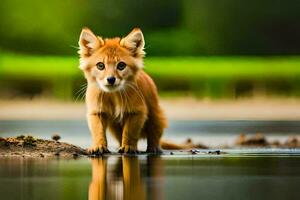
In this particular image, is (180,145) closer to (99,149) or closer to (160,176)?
(99,149)

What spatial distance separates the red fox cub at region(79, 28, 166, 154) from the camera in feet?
24.7

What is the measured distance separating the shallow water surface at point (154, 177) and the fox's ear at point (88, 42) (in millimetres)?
830

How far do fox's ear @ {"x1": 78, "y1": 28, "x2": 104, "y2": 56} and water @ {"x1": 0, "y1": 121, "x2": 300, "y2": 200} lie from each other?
2.60ft

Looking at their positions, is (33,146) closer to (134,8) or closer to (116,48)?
(116,48)

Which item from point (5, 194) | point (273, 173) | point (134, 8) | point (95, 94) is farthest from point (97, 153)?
point (134, 8)

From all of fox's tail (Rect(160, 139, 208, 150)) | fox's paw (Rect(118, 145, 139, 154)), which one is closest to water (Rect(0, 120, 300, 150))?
fox's tail (Rect(160, 139, 208, 150))

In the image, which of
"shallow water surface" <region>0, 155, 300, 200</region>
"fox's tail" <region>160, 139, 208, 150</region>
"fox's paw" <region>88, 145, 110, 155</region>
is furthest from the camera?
"fox's tail" <region>160, 139, 208, 150</region>

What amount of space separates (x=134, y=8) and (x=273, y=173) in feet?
18.1

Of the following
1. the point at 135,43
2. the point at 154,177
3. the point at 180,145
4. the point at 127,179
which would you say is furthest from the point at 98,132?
the point at 127,179

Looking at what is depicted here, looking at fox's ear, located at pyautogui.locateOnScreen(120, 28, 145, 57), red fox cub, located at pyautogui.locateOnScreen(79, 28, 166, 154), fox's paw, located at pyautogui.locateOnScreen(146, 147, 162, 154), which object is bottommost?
fox's paw, located at pyautogui.locateOnScreen(146, 147, 162, 154)

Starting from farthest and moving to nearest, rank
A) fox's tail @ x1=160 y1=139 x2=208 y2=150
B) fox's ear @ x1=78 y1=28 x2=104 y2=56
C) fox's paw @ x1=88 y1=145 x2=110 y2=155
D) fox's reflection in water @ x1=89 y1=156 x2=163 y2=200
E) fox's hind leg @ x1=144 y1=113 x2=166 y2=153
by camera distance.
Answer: fox's tail @ x1=160 y1=139 x2=208 y2=150 → fox's hind leg @ x1=144 y1=113 x2=166 y2=153 → fox's ear @ x1=78 y1=28 x2=104 y2=56 → fox's paw @ x1=88 y1=145 x2=110 y2=155 → fox's reflection in water @ x1=89 y1=156 x2=163 y2=200

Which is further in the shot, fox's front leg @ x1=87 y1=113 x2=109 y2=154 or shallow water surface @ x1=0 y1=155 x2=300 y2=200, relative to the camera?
fox's front leg @ x1=87 y1=113 x2=109 y2=154

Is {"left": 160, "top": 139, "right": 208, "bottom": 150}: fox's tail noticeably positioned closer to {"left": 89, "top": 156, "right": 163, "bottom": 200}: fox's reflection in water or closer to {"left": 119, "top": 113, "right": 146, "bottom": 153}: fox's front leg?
{"left": 119, "top": 113, "right": 146, "bottom": 153}: fox's front leg

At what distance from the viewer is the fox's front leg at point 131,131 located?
7.52m
